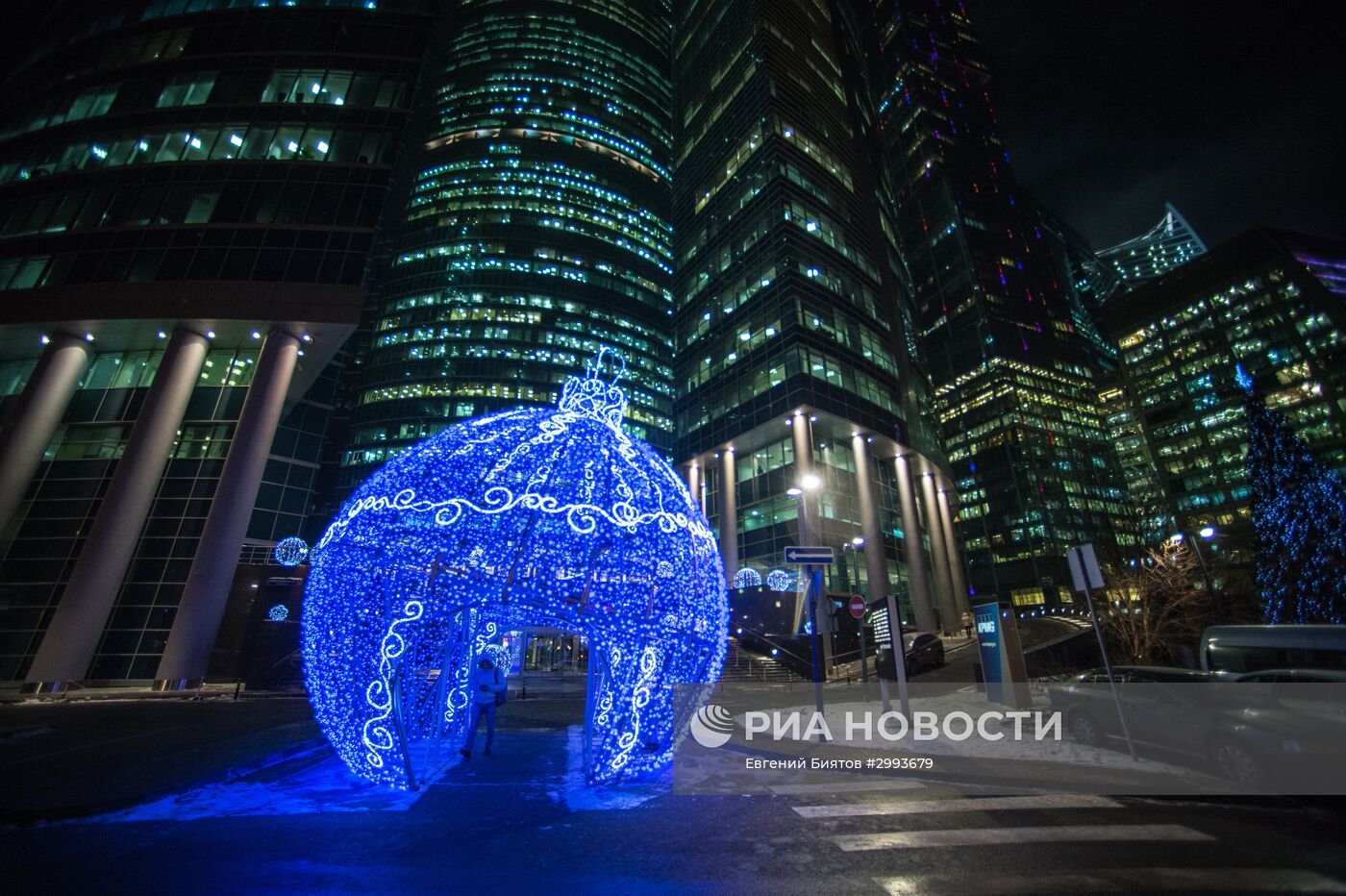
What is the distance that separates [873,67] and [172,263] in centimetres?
15807

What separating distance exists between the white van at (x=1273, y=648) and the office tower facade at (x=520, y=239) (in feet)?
165

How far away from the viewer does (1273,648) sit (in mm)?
9195

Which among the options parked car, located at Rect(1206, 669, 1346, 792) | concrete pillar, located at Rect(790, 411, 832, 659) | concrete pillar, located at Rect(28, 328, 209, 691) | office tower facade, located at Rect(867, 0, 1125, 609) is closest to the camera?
parked car, located at Rect(1206, 669, 1346, 792)

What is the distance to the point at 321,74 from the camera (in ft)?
93.5

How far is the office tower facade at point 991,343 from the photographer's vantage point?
3130 inches

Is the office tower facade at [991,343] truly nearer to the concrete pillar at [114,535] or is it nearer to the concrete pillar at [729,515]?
the concrete pillar at [729,515]

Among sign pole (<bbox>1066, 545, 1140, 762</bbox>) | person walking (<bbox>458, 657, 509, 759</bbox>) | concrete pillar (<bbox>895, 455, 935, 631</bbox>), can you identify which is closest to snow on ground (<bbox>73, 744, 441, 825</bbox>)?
person walking (<bbox>458, 657, 509, 759</bbox>)

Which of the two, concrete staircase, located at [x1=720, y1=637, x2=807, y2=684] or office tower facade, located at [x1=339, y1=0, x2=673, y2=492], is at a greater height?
office tower facade, located at [x1=339, y1=0, x2=673, y2=492]

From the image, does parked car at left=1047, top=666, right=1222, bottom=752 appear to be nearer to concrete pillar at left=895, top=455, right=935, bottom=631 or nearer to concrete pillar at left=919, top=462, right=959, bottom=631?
concrete pillar at left=895, top=455, right=935, bottom=631

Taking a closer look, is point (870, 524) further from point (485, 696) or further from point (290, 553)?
point (290, 553)

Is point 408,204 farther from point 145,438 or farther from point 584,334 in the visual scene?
point 145,438

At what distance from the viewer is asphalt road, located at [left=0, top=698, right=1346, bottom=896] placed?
3.84 meters

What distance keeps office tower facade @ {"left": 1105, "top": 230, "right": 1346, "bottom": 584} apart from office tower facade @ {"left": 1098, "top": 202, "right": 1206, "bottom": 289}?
11022 cm

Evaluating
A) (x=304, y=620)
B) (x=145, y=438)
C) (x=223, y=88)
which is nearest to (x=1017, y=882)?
(x=304, y=620)
